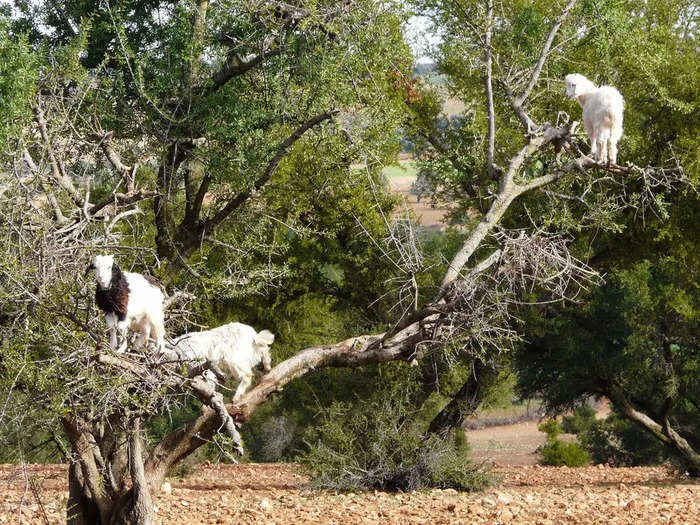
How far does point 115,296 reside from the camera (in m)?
7.60

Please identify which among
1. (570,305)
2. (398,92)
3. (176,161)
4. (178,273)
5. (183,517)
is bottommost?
(183,517)

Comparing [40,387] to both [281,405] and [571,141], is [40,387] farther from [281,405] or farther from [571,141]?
[281,405]

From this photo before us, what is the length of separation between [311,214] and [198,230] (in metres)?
5.57

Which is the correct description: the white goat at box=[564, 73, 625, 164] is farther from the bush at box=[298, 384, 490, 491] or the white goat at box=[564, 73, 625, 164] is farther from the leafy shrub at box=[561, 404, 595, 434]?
the leafy shrub at box=[561, 404, 595, 434]

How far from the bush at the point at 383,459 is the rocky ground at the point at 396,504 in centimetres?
39

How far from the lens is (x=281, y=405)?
79.2 ft

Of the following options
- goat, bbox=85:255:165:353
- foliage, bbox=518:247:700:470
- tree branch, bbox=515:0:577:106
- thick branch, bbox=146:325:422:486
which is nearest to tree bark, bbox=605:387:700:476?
foliage, bbox=518:247:700:470

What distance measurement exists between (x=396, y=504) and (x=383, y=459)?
196cm

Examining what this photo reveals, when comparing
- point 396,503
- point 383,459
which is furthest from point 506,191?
point 383,459

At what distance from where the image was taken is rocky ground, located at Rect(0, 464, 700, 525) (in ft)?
35.4

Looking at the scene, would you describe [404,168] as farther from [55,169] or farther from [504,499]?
[55,169]

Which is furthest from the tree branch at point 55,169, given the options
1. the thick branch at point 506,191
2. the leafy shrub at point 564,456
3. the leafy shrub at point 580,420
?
the leafy shrub at point 580,420

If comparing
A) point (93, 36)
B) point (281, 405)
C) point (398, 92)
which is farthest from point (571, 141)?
point (281, 405)

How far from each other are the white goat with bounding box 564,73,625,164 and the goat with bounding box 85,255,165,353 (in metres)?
4.87
